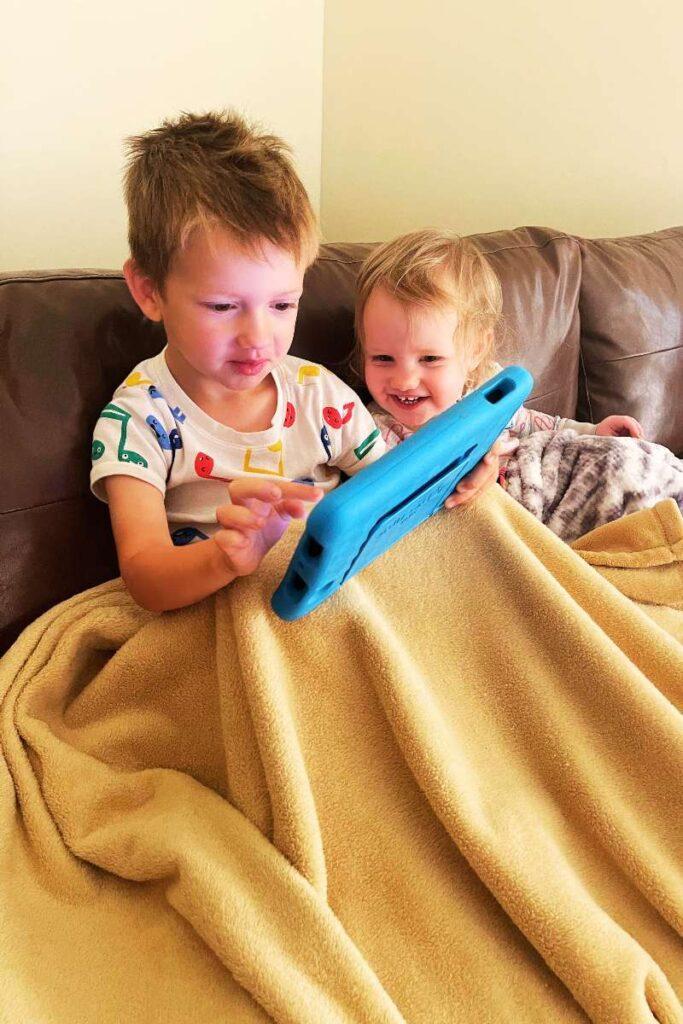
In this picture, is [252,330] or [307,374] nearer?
[252,330]

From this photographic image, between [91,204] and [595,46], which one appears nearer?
[91,204]

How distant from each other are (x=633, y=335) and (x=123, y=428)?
3.50 ft

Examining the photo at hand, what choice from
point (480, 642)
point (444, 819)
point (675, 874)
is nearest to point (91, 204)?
point (480, 642)

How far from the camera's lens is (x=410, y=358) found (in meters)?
1.21

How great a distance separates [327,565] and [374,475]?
82mm

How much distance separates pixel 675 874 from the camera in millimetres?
816

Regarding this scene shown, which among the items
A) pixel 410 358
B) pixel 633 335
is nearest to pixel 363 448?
pixel 410 358

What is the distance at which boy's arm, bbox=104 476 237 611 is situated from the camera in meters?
0.84

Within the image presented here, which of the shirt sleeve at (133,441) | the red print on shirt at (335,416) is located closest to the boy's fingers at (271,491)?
the shirt sleeve at (133,441)

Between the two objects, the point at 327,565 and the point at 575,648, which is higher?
the point at 327,565

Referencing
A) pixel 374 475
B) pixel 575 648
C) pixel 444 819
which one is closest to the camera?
pixel 374 475

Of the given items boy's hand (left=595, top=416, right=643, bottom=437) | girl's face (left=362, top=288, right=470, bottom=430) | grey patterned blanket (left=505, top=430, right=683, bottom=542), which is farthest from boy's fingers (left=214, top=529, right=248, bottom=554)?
boy's hand (left=595, top=416, right=643, bottom=437)

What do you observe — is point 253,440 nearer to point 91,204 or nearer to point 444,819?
point 444,819

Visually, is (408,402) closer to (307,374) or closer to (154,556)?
(307,374)
